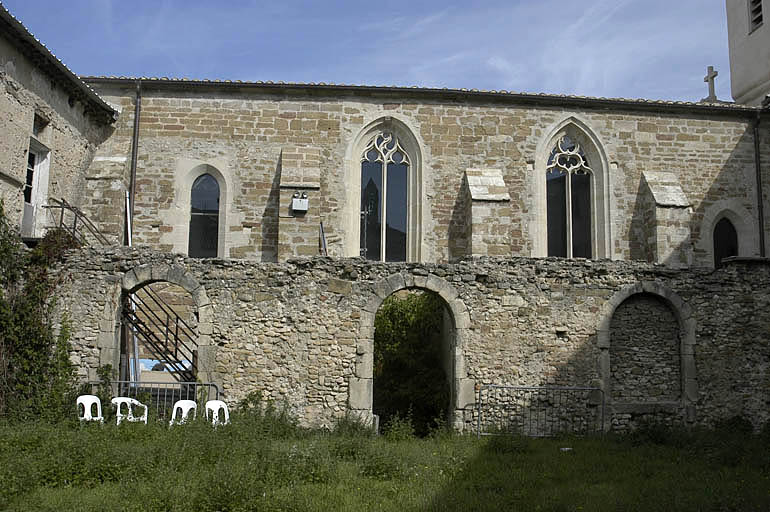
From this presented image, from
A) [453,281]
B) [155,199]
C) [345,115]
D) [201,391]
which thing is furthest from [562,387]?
[155,199]

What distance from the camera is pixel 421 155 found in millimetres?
16484

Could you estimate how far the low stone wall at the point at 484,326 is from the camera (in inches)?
451

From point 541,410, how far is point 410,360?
10.6ft

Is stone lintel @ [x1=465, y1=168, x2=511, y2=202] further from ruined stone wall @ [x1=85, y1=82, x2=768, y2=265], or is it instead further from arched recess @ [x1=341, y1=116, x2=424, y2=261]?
arched recess @ [x1=341, y1=116, x2=424, y2=261]

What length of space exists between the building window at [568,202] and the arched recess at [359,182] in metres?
3.27

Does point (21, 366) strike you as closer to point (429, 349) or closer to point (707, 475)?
point (429, 349)

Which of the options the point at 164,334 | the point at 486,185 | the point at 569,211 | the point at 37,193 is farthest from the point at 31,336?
the point at 569,211

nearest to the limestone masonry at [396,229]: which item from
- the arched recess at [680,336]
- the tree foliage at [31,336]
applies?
the arched recess at [680,336]

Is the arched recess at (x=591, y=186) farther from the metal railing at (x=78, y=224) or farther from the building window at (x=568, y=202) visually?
the metal railing at (x=78, y=224)

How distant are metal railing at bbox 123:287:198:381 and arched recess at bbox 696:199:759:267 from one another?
1191 centimetres

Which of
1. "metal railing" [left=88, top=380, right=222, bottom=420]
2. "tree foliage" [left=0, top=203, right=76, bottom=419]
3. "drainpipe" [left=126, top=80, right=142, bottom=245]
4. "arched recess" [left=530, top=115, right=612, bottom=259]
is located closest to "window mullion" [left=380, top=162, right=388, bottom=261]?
"arched recess" [left=530, top=115, right=612, bottom=259]

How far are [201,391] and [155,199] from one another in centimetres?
615

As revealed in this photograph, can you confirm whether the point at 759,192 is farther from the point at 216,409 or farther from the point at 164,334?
the point at 164,334

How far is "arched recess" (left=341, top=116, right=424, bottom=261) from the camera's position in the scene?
16.2m
